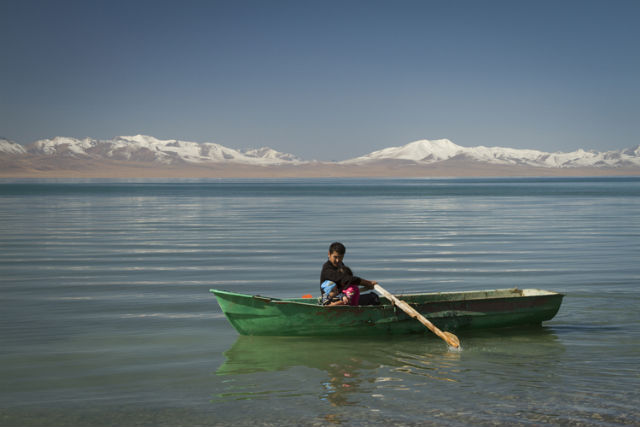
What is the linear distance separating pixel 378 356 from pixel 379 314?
1.05m

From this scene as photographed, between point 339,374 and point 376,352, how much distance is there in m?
1.23

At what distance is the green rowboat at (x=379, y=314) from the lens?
11.2 metres

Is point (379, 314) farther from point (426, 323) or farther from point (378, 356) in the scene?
point (378, 356)

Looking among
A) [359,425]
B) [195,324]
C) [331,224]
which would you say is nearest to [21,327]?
[195,324]

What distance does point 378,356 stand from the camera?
34.6 ft

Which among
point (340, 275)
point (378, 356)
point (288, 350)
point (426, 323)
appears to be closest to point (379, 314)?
point (426, 323)

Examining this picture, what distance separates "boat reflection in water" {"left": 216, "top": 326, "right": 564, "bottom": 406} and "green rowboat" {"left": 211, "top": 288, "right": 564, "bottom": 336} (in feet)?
0.51

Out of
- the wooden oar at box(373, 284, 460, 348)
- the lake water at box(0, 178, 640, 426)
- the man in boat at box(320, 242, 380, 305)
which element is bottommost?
the lake water at box(0, 178, 640, 426)

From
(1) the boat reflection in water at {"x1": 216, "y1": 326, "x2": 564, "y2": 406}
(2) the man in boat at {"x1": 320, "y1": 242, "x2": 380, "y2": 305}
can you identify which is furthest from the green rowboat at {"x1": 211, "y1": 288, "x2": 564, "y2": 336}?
(2) the man in boat at {"x1": 320, "y1": 242, "x2": 380, "y2": 305}

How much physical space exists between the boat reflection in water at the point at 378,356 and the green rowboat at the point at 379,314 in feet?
0.51

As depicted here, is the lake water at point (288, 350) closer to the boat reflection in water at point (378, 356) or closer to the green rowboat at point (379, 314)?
the boat reflection in water at point (378, 356)

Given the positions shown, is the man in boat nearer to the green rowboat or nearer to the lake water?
the green rowboat

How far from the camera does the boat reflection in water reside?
30.2 feet

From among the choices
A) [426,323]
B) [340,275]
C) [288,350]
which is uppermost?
[340,275]
